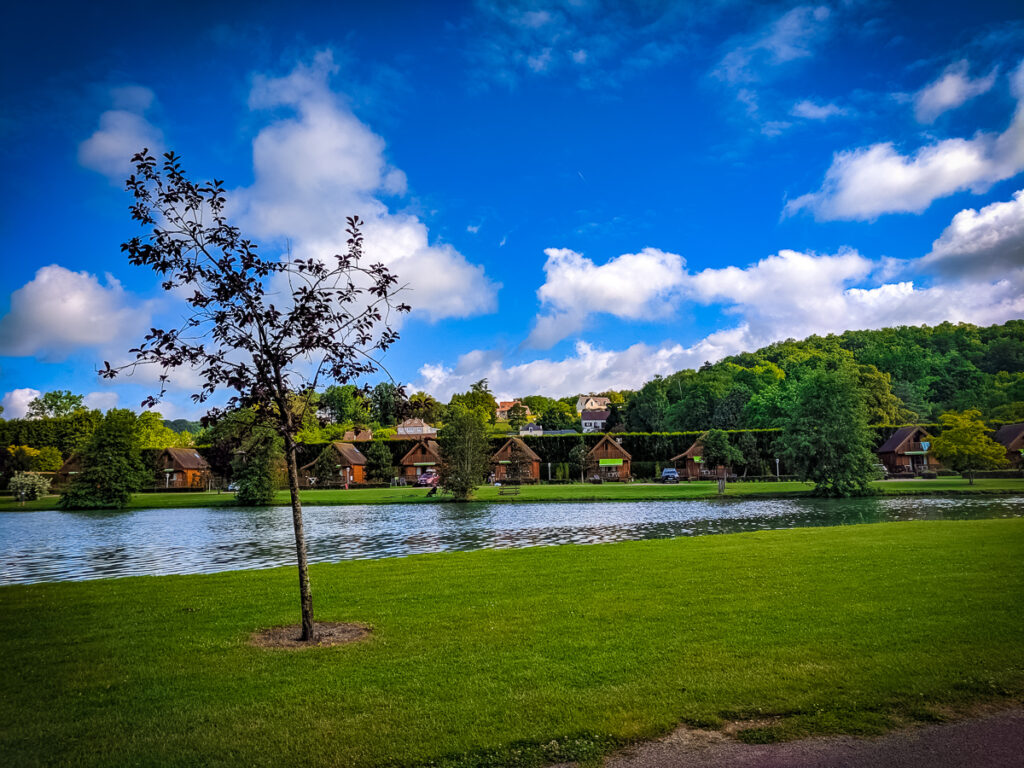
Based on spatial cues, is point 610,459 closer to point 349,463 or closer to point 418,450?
point 418,450

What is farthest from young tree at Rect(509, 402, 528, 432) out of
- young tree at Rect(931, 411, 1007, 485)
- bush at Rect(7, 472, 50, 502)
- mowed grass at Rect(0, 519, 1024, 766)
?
mowed grass at Rect(0, 519, 1024, 766)

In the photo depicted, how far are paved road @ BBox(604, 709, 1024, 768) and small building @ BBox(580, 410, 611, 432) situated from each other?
591ft

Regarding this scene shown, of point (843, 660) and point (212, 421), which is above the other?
point (212, 421)

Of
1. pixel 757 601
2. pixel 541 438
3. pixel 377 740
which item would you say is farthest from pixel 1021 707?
pixel 541 438

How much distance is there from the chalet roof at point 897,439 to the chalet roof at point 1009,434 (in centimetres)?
720

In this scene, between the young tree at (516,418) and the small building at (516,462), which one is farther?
the young tree at (516,418)

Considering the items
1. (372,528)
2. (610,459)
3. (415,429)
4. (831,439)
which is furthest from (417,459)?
(415,429)

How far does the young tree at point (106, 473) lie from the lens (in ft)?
163

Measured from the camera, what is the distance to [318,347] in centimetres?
891

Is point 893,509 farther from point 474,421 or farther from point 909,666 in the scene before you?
point 909,666

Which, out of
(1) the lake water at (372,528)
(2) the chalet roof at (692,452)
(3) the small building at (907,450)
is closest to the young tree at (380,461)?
(1) the lake water at (372,528)

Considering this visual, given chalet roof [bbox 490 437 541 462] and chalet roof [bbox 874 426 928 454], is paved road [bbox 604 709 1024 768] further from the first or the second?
chalet roof [bbox 874 426 928 454]

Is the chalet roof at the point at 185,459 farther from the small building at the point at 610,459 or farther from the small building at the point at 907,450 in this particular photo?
the small building at the point at 907,450

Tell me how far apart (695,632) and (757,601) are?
7.42 feet
